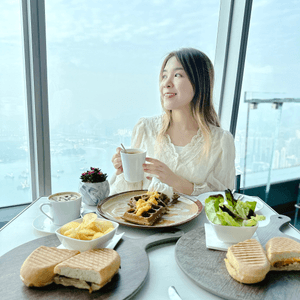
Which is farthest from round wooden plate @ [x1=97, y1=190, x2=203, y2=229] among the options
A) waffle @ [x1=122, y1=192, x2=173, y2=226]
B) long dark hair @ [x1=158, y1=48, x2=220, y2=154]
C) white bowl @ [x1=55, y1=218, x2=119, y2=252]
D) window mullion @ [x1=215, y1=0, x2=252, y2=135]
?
window mullion @ [x1=215, y1=0, x2=252, y2=135]

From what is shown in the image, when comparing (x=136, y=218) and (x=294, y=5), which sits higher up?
(x=294, y=5)

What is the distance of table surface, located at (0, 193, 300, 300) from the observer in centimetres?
68

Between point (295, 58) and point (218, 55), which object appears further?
point (295, 58)

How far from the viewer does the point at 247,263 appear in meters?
0.70

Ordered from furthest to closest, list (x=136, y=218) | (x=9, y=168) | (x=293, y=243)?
(x=9, y=168) → (x=136, y=218) → (x=293, y=243)

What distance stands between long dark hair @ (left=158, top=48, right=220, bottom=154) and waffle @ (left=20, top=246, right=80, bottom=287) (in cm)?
122

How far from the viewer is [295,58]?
3061 millimetres

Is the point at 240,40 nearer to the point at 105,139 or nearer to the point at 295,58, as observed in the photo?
the point at 295,58

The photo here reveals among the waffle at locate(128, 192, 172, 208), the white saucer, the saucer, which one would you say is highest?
the waffle at locate(128, 192, 172, 208)

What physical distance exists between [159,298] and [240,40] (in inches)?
102

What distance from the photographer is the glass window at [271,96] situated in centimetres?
280

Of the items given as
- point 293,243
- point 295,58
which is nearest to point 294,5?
point 295,58

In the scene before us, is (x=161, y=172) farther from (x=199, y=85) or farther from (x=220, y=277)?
(x=220, y=277)

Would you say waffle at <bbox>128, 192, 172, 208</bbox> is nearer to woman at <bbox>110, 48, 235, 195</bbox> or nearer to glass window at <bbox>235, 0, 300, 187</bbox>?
woman at <bbox>110, 48, 235, 195</bbox>
